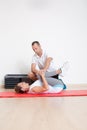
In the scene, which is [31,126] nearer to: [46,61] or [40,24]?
[46,61]

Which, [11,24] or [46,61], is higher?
[11,24]

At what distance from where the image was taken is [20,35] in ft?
17.5

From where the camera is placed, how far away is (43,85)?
4.08 metres

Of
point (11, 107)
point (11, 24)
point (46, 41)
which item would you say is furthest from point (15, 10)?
point (11, 107)

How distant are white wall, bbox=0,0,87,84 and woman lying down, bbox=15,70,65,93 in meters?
1.16

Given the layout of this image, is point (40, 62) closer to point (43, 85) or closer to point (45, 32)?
point (43, 85)

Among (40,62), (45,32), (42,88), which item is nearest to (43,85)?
(42,88)

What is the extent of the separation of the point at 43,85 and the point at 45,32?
1666 millimetres

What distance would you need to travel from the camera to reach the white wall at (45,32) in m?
5.32

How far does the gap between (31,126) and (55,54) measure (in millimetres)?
3425

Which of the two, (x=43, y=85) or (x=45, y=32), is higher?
(x=45, y=32)

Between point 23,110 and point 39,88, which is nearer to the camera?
point 23,110

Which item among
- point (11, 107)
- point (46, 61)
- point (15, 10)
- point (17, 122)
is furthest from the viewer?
point (15, 10)

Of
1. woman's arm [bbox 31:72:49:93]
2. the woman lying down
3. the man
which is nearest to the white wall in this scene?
the man
